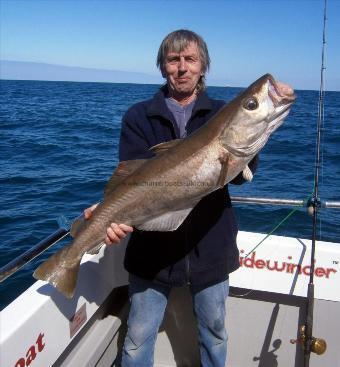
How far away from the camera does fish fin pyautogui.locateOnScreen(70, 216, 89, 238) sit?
3219 millimetres

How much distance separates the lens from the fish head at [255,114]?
2.86 metres

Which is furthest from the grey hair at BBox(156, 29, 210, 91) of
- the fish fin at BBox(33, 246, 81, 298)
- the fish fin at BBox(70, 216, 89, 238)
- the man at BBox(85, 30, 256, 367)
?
the fish fin at BBox(33, 246, 81, 298)

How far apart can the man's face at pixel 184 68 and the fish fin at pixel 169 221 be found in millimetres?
990

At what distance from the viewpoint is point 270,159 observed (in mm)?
16297

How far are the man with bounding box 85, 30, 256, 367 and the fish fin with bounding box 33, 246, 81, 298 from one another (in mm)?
349

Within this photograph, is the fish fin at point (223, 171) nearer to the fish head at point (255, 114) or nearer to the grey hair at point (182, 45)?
the fish head at point (255, 114)

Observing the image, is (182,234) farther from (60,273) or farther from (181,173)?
(60,273)

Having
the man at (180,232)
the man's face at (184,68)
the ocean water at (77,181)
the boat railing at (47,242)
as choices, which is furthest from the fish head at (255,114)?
the ocean water at (77,181)

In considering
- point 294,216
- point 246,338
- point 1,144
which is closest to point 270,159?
point 294,216

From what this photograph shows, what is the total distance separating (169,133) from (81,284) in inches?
59.3

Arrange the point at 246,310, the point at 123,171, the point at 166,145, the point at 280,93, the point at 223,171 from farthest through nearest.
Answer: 1. the point at 246,310
2. the point at 123,171
3. the point at 166,145
4. the point at 223,171
5. the point at 280,93

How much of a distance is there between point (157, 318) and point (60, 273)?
37.3 inches

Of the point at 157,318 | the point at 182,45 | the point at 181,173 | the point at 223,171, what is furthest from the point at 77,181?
the point at 223,171

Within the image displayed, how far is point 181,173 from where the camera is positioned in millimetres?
3041
